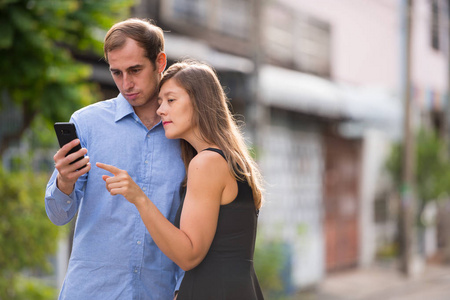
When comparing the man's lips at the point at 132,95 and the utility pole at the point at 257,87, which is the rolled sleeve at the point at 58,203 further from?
the utility pole at the point at 257,87

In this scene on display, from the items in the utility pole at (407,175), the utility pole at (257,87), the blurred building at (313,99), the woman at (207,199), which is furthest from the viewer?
the utility pole at (407,175)

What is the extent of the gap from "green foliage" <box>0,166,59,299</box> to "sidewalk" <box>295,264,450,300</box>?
19.1 ft

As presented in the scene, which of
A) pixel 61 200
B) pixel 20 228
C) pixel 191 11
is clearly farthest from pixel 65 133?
pixel 191 11

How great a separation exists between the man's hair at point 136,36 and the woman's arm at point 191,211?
0.50m

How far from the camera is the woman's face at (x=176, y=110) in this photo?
7.66ft

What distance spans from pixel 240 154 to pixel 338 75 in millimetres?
11375

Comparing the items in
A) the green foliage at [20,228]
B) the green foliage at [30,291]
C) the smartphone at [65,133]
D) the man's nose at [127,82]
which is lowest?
the green foliage at [30,291]

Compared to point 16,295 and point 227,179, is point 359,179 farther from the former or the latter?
point 227,179

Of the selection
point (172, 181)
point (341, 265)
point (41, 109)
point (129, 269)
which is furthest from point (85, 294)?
point (341, 265)

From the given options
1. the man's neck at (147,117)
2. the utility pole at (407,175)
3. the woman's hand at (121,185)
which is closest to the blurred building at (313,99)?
the utility pole at (407,175)

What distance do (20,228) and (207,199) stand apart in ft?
10.3

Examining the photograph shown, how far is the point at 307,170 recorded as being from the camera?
38.7 feet

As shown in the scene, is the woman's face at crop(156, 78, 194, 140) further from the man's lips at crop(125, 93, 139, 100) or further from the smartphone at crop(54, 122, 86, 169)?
the smartphone at crop(54, 122, 86, 169)

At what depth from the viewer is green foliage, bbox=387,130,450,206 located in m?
13.2
